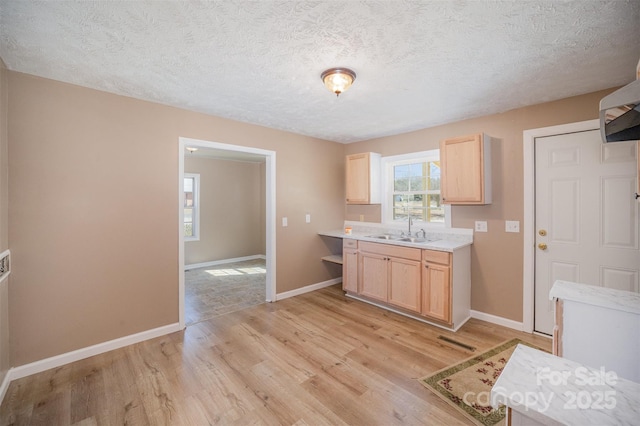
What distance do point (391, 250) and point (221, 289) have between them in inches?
111

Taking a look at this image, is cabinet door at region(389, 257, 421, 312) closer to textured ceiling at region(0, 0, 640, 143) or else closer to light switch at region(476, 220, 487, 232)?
light switch at region(476, 220, 487, 232)

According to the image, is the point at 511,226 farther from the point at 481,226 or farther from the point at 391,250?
the point at 391,250

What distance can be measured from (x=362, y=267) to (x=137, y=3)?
3.47 m

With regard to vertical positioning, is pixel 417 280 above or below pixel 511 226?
below

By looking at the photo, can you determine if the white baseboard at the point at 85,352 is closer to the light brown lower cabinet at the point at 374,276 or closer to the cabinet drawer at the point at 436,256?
the light brown lower cabinet at the point at 374,276

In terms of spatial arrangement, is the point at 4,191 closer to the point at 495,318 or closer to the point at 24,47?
the point at 24,47

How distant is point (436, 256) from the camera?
3188 millimetres

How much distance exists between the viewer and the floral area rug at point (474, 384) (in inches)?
73.7

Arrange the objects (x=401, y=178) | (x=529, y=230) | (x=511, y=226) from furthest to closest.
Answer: (x=401, y=178) → (x=511, y=226) → (x=529, y=230)

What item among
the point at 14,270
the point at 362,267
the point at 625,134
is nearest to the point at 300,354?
the point at 362,267

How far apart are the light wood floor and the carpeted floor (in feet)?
1.38

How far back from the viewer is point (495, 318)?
130 inches

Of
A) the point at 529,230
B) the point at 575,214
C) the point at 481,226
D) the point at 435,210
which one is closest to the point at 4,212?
the point at 435,210

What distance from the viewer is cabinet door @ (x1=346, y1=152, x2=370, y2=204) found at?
14.1 ft
